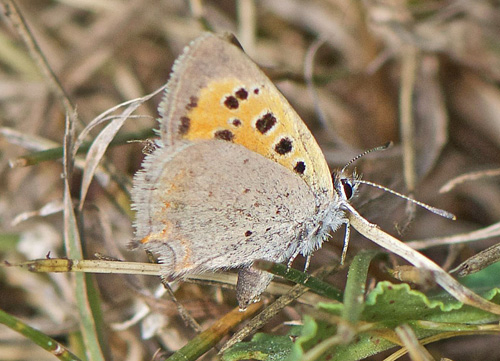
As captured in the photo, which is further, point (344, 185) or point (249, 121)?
point (344, 185)

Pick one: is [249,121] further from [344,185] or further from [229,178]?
[344,185]

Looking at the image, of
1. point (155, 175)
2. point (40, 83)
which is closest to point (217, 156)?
point (155, 175)

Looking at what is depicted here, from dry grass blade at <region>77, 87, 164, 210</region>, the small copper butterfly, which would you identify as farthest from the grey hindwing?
dry grass blade at <region>77, 87, 164, 210</region>

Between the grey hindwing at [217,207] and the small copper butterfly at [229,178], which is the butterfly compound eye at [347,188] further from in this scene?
the grey hindwing at [217,207]

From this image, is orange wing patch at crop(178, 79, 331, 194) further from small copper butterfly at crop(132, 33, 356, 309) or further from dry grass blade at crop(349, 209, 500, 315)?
dry grass blade at crop(349, 209, 500, 315)

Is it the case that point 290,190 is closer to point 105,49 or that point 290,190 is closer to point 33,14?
point 105,49

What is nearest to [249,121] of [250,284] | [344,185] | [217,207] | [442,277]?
[217,207]

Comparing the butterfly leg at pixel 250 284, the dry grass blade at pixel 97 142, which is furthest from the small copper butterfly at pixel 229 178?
the dry grass blade at pixel 97 142
